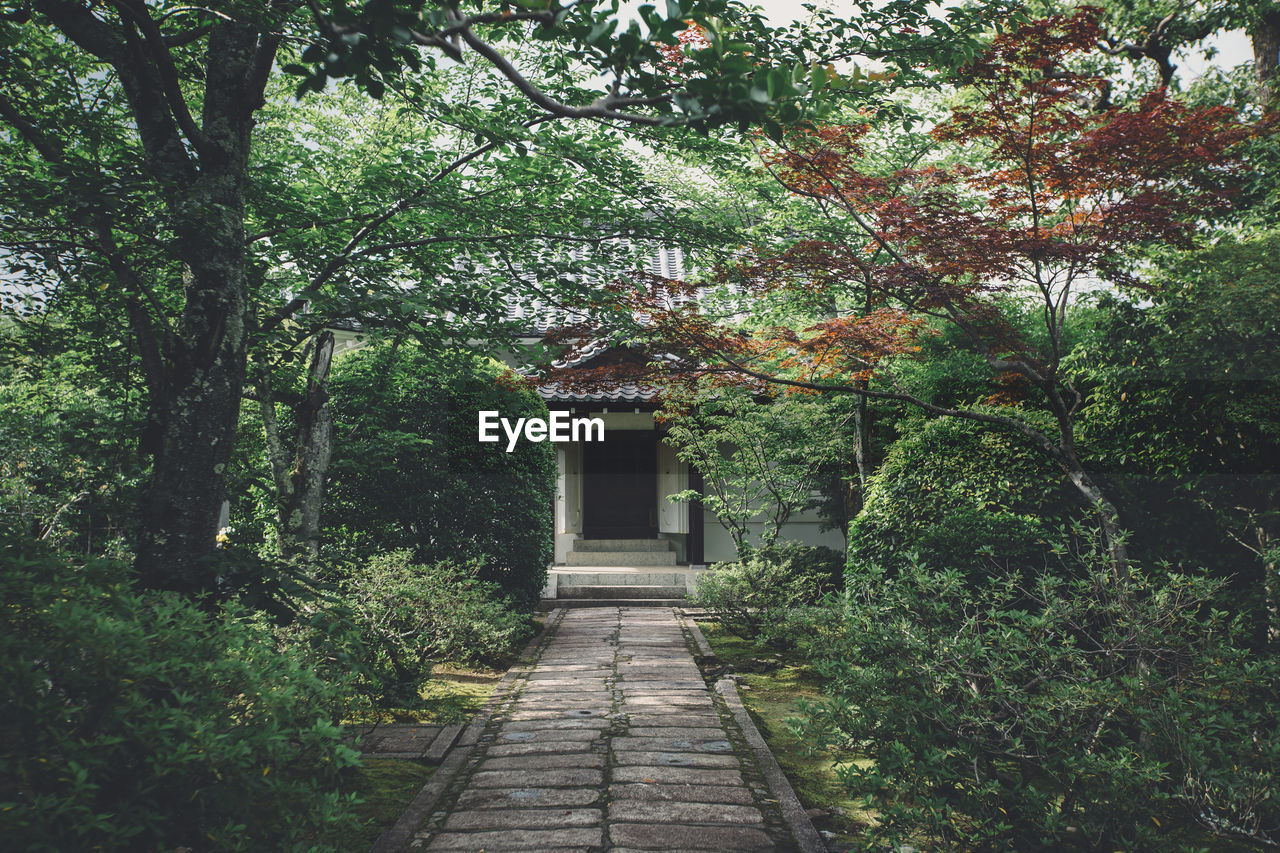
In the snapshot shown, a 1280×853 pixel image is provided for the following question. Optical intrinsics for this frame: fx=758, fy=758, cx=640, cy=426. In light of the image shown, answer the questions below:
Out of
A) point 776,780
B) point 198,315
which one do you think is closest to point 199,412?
point 198,315

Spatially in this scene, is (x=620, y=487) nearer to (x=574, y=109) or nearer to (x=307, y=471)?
(x=307, y=471)

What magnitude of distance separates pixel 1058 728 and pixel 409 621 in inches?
195

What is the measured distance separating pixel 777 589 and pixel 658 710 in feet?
10.4

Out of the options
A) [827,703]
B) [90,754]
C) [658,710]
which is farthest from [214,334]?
[658,710]

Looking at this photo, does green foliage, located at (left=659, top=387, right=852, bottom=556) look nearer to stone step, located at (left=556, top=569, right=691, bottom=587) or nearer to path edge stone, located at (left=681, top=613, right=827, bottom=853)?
stone step, located at (left=556, top=569, right=691, bottom=587)

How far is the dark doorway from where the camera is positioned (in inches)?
606

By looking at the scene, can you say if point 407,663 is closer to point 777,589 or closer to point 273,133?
point 777,589

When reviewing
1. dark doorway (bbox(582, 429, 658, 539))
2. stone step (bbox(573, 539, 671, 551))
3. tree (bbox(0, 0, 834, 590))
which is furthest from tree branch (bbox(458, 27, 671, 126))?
dark doorway (bbox(582, 429, 658, 539))

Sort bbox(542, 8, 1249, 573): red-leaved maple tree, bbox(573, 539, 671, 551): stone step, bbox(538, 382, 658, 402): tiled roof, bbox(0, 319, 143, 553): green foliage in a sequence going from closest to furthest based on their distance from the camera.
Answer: bbox(542, 8, 1249, 573): red-leaved maple tree → bbox(0, 319, 143, 553): green foliage → bbox(538, 382, 658, 402): tiled roof → bbox(573, 539, 671, 551): stone step

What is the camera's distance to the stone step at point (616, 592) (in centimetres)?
1235

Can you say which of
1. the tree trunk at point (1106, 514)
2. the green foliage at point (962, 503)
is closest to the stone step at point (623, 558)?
the green foliage at point (962, 503)

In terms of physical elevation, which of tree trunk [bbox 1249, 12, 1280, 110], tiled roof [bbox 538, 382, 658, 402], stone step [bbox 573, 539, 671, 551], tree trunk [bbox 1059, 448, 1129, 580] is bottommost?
stone step [bbox 573, 539, 671, 551]

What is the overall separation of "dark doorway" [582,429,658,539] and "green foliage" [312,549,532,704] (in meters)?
7.94

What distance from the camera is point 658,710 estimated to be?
20.1 ft
